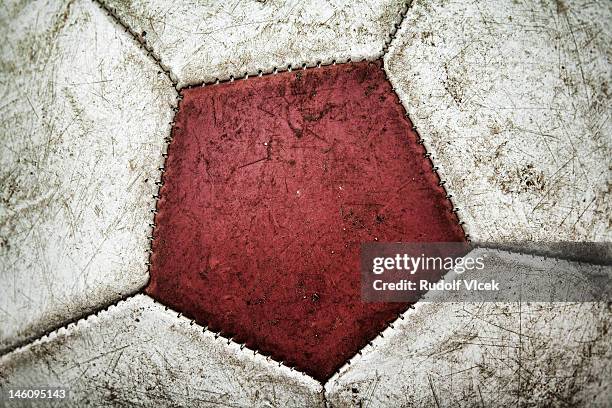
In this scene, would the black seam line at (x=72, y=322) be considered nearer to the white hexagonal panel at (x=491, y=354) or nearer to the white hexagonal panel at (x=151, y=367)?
the white hexagonal panel at (x=151, y=367)

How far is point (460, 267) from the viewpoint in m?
1.19

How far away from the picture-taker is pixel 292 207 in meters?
1.22

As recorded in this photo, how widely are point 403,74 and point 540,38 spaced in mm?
484

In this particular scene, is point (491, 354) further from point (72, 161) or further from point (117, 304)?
point (72, 161)

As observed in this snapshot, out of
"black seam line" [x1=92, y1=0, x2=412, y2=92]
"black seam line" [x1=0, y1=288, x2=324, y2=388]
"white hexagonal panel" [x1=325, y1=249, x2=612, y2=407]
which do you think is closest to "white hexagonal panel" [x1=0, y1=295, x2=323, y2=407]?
"black seam line" [x1=0, y1=288, x2=324, y2=388]

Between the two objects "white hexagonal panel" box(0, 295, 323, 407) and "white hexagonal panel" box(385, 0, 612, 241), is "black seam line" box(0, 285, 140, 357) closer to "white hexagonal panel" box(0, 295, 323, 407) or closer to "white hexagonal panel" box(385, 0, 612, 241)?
"white hexagonal panel" box(0, 295, 323, 407)

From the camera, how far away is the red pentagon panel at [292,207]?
121cm

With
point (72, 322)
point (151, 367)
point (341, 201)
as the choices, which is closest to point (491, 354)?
point (341, 201)

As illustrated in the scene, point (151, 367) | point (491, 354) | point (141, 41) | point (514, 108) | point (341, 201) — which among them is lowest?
point (151, 367)

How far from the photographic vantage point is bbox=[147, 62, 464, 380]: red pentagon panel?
121cm

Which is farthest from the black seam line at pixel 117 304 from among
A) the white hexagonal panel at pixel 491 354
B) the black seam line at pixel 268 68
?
the black seam line at pixel 268 68

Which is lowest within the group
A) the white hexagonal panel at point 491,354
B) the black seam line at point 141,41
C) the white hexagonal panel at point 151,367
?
the white hexagonal panel at point 151,367

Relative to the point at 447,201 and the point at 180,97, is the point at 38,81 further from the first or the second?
the point at 447,201

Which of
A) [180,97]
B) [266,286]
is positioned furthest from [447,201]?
[180,97]
